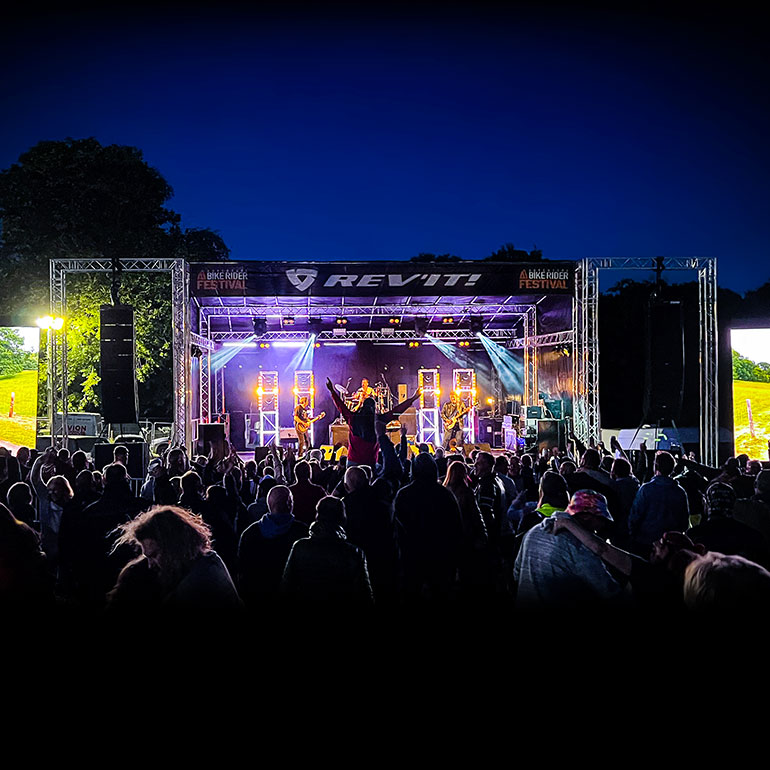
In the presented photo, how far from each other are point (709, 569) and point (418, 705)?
1.71 m

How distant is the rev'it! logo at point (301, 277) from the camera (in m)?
12.6

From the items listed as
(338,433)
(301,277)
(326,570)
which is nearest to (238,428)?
(338,433)

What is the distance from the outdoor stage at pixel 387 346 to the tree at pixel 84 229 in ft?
8.61

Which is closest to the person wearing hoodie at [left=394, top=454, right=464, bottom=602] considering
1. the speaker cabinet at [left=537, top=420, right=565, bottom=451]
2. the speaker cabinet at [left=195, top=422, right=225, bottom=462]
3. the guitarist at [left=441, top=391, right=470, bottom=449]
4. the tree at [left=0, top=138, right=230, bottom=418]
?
the speaker cabinet at [left=195, top=422, right=225, bottom=462]

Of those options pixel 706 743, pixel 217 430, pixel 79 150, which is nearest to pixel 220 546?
pixel 706 743

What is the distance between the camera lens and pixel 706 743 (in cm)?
243

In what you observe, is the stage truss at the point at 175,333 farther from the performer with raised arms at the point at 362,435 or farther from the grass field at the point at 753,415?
the grass field at the point at 753,415

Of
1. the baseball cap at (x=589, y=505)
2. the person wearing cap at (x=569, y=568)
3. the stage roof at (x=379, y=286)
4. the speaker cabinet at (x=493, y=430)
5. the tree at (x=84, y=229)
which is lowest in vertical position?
the speaker cabinet at (x=493, y=430)

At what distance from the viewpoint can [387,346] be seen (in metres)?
21.9

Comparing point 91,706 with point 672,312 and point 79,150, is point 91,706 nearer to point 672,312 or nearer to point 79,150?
point 672,312

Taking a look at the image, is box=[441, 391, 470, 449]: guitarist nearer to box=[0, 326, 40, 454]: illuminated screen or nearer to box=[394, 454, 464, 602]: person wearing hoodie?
box=[0, 326, 40, 454]: illuminated screen

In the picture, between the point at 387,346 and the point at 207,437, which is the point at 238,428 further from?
the point at 207,437

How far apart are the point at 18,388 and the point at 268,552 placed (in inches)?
655

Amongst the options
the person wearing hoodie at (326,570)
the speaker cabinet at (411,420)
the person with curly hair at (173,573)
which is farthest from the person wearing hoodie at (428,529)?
the speaker cabinet at (411,420)
